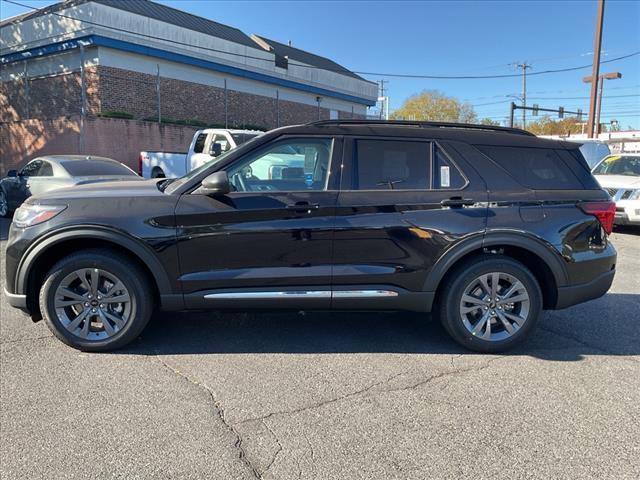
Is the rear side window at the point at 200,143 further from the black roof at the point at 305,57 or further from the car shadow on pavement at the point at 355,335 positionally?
the black roof at the point at 305,57

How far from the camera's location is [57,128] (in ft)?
58.4

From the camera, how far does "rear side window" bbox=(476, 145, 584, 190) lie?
13.1ft

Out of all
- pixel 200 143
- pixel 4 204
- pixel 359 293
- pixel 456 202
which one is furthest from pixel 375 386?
pixel 4 204

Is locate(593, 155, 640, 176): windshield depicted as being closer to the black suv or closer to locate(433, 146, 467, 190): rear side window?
the black suv

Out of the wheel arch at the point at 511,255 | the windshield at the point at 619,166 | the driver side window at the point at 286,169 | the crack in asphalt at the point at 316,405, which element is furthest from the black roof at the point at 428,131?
the windshield at the point at 619,166

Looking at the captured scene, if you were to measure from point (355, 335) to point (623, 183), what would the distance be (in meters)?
8.56

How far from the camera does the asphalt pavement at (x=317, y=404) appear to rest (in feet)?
8.45

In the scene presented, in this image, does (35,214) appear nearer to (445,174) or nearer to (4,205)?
(445,174)

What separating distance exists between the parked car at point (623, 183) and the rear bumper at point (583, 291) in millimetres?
5553

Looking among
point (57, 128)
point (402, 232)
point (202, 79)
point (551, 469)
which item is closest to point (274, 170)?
point (402, 232)

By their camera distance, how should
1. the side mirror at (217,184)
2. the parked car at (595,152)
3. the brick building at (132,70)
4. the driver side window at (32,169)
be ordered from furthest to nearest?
the brick building at (132,70) < the parked car at (595,152) < the driver side window at (32,169) < the side mirror at (217,184)

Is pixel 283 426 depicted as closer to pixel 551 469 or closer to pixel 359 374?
pixel 359 374

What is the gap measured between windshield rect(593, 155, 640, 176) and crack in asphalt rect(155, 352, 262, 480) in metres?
11.1

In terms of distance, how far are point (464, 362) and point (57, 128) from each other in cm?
1837
